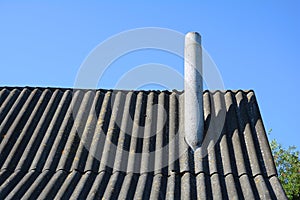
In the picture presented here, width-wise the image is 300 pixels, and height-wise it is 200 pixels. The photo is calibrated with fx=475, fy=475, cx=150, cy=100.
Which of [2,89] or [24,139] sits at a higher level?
[2,89]

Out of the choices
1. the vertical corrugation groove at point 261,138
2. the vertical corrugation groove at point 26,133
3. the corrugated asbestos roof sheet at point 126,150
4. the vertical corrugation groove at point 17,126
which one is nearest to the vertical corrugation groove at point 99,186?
the corrugated asbestos roof sheet at point 126,150

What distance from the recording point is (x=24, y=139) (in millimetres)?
5621

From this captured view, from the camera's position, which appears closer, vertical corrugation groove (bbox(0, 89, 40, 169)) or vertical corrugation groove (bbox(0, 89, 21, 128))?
vertical corrugation groove (bbox(0, 89, 40, 169))

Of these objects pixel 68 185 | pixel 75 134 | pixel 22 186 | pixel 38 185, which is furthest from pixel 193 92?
pixel 22 186

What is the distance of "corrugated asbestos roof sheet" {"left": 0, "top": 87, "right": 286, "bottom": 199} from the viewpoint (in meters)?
4.45

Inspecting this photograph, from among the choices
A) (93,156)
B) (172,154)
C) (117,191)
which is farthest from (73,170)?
(172,154)

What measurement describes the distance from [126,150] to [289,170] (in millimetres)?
15313

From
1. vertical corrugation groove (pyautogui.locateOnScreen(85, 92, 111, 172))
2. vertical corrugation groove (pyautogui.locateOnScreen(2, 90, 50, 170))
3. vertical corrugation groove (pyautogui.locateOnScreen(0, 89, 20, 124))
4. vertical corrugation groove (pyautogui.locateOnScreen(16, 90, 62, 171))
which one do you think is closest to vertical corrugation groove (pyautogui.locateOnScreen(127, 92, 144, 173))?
vertical corrugation groove (pyautogui.locateOnScreen(85, 92, 111, 172))

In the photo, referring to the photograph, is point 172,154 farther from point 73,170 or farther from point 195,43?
point 195,43

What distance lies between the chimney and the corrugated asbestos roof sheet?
0.50 ft

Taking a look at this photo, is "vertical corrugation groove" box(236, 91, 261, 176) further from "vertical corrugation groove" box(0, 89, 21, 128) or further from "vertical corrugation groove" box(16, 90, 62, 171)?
"vertical corrugation groove" box(0, 89, 21, 128)

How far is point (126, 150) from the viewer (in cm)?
521

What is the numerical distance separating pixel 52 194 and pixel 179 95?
8.52ft

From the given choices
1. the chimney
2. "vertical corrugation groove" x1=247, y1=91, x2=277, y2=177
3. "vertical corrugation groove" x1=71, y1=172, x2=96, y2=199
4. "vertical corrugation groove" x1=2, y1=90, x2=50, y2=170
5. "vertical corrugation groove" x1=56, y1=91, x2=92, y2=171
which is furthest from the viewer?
the chimney
